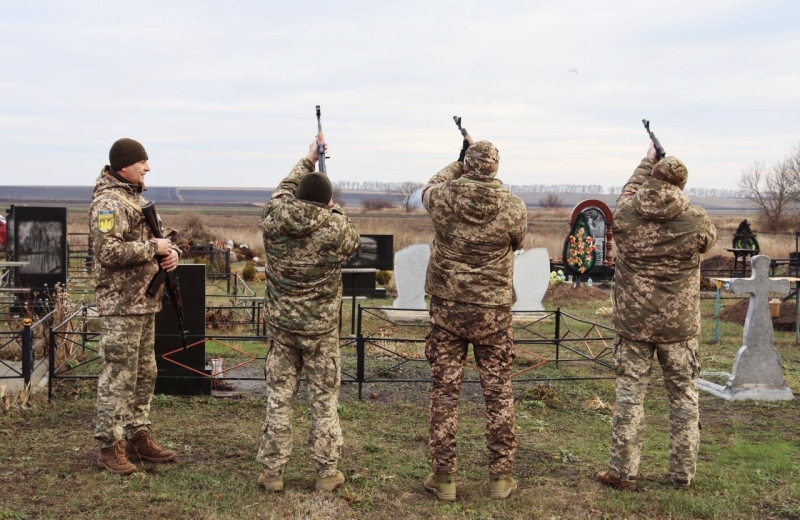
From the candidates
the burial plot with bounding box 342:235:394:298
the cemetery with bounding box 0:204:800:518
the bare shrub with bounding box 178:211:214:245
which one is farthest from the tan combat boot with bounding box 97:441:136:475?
the bare shrub with bounding box 178:211:214:245

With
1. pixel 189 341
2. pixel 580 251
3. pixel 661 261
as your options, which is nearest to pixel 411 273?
pixel 189 341

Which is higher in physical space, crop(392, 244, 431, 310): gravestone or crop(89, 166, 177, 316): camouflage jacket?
crop(89, 166, 177, 316): camouflage jacket

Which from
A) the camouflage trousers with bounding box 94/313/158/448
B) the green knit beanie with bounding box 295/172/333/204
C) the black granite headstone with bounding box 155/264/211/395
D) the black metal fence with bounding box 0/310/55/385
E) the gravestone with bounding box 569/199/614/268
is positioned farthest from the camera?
the gravestone with bounding box 569/199/614/268

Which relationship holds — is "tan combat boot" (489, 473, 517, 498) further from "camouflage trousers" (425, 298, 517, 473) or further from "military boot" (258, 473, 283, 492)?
"military boot" (258, 473, 283, 492)

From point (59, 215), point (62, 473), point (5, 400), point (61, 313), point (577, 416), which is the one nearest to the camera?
point (62, 473)

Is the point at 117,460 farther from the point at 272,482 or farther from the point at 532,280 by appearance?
the point at 532,280

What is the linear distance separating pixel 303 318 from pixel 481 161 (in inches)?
56.9

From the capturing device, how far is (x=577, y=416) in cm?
754

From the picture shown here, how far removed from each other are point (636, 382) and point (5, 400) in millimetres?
5229

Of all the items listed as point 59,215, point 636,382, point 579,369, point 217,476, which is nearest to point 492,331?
point 636,382

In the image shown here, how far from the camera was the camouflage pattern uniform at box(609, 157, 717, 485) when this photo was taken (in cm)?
515

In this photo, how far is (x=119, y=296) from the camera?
5.12 m

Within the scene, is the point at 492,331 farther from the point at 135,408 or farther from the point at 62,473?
the point at 62,473

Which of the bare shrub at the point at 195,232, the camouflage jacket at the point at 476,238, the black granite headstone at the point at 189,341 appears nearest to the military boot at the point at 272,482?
the camouflage jacket at the point at 476,238
